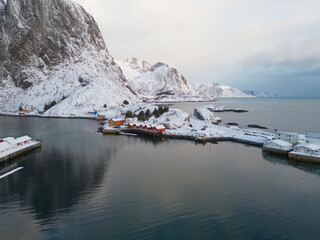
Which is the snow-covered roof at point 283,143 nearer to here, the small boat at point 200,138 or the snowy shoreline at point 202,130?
the snowy shoreline at point 202,130

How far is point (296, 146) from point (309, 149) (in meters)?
2.17

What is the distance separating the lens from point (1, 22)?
134000 mm

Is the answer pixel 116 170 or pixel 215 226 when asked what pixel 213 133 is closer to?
pixel 116 170

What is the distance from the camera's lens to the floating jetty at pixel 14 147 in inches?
1417

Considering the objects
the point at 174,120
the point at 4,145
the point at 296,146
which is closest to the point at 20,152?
the point at 4,145

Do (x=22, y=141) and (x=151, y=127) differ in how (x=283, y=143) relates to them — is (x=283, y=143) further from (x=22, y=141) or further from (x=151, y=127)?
(x=22, y=141)

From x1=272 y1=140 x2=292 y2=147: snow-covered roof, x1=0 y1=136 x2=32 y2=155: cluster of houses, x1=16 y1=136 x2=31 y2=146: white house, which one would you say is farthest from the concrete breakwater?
x1=0 y1=136 x2=32 y2=155: cluster of houses

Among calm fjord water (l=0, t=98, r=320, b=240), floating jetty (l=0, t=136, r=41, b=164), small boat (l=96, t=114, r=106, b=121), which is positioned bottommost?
calm fjord water (l=0, t=98, r=320, b=240)

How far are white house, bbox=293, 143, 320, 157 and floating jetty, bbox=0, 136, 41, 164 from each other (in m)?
53.7

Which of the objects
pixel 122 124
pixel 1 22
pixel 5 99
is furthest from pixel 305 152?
pixel 1 22

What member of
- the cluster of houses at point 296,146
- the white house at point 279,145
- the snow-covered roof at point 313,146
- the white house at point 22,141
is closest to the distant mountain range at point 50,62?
the white house at point 22,141

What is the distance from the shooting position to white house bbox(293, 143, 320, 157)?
35719mm

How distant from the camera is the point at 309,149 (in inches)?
1421

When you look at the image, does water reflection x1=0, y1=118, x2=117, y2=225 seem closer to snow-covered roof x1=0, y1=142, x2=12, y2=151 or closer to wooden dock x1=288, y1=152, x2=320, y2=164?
snow-covered roof x1=0, y1=142, x2=12, y2=151
